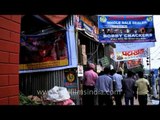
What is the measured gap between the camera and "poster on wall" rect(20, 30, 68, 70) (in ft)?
26.7

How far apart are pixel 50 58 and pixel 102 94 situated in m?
2.33

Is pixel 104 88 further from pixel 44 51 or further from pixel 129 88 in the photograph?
pixel 44 51

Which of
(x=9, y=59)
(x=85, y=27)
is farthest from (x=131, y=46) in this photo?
(x=9, y=59)

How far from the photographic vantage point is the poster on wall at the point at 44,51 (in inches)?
321

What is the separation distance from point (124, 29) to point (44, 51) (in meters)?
3.35

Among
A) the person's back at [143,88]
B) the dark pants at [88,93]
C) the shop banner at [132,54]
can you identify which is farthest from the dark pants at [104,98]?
the shop banner at [132,54]

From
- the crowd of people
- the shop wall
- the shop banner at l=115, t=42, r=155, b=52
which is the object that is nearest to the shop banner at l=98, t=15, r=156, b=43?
the shop banner at l=115, t=42, r=155, b=52

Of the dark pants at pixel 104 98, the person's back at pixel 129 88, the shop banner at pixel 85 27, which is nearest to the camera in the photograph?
the dark pants at pixel 104 98

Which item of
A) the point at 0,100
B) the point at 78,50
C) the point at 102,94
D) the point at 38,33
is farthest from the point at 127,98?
the point at 0,100

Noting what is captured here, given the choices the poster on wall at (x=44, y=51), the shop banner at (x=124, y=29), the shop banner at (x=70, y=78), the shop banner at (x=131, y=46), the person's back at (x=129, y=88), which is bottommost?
the person's back at (x=129, y=88)

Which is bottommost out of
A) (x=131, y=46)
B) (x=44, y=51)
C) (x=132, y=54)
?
(x=44, y=51)

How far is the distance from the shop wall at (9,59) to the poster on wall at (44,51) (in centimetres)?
480

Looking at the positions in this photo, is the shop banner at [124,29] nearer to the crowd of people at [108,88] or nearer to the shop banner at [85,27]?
the shop banner at [85,27]

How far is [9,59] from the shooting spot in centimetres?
309
